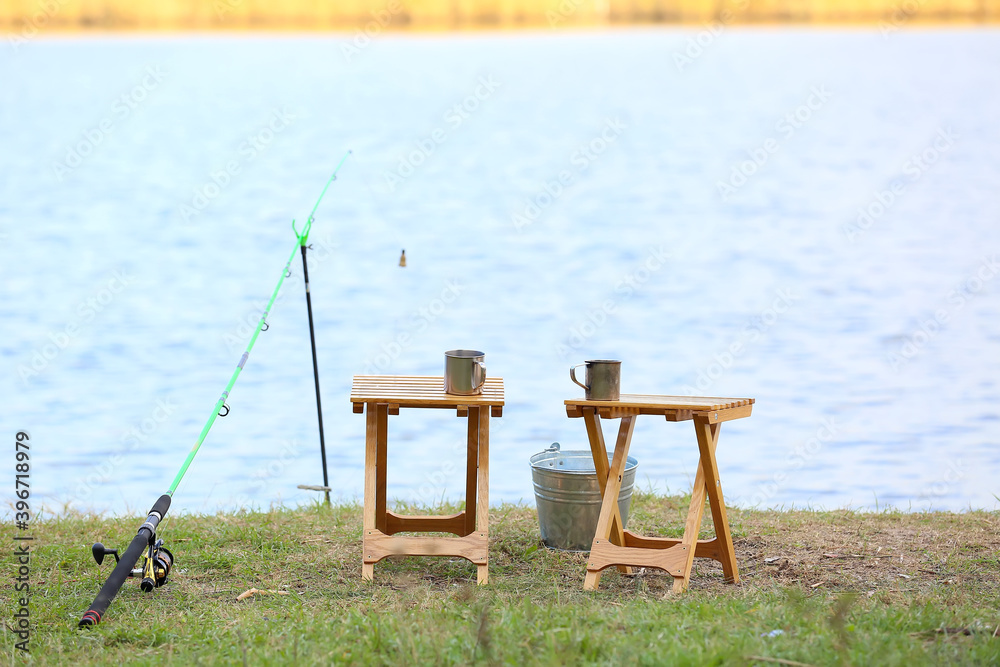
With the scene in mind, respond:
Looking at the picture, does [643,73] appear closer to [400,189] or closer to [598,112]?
[598,112]

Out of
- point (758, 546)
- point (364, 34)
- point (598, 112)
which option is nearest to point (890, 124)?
point (598, 112)

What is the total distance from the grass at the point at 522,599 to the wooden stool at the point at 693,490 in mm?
118

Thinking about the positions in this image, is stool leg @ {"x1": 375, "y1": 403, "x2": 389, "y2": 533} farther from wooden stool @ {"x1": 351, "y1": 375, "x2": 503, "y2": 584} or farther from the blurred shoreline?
the blurred shoreline

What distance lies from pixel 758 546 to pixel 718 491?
67 centimetres

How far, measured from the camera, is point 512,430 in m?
8.58

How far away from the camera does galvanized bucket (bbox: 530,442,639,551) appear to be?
14.2ft

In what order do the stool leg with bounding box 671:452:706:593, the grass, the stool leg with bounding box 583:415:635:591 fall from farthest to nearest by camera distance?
1. the stool leg with bounding box 583:415:635:591
2. the stool leg with bounding box 671:452:706:593
3. the grass

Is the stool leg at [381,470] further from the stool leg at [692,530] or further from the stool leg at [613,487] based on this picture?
the stool leg at [692,530]

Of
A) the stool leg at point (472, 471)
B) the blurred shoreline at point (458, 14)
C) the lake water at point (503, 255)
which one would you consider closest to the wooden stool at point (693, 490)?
the stool leg at point (472, 471)

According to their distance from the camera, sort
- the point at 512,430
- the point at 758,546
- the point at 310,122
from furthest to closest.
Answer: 1. the point at 310,122
2. the point at 512,430
3. the point at 758,546

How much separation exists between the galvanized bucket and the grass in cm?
10

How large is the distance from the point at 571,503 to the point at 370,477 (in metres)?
0.89

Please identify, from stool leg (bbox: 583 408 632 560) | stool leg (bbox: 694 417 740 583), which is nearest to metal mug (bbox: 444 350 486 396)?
stool leg (bbox: 583 408 632 560)

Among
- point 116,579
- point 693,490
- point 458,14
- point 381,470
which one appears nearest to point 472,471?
point 381,470
